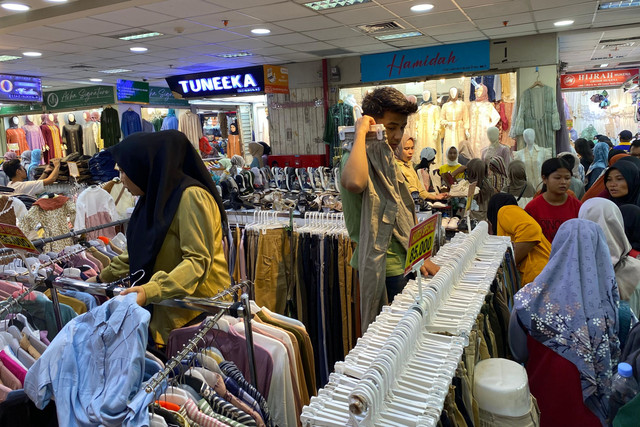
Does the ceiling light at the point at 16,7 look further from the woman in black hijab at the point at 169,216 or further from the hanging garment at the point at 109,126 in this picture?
the hanging garment at the point at 109,126

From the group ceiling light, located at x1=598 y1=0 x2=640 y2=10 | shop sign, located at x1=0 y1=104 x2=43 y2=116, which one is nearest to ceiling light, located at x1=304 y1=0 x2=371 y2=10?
ceiling light, located at x1=598 y1=0 x2=640 y2=10

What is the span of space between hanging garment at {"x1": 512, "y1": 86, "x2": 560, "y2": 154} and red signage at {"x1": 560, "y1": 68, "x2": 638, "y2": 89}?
6.67 meters

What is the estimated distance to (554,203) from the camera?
12.5 feet

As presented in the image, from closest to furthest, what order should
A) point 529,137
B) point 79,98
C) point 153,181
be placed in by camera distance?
point 153,181 → point 529,137 → point 79,98

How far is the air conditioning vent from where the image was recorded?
7029 millimetres

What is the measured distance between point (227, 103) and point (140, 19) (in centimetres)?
927

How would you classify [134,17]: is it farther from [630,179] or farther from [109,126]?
[109,126]

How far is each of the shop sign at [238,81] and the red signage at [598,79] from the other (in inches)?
344

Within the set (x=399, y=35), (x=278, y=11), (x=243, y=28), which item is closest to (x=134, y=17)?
(x=243, y=28)

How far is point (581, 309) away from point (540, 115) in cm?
709

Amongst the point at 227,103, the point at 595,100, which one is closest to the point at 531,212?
the point at 227,103

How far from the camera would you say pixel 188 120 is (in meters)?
13.1

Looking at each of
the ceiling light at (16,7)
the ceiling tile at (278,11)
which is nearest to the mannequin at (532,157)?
the ceiling tile at (278,11)

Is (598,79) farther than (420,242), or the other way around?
(598,79)
